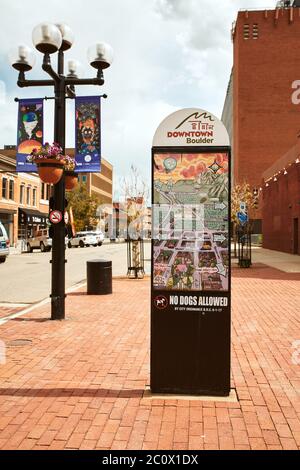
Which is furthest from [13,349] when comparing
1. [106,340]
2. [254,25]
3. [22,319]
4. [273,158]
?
[254,25]

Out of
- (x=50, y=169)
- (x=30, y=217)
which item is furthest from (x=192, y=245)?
(x=30, y=217)

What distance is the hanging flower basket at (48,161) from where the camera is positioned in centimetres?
816

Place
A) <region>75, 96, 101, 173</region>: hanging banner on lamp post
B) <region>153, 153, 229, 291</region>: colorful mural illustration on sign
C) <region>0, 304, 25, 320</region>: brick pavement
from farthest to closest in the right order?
<region>0, 304, 25, 320</region>: brick pavement
<region>75, 96, 101, 173</region>: hanging banner on lamp post
<region>153, 153, 229, 291</region>: colorful mural illustration on sign

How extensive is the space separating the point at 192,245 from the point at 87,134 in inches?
218

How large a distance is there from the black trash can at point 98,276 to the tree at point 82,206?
156 feet

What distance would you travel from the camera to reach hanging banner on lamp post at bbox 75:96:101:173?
30.6 feet

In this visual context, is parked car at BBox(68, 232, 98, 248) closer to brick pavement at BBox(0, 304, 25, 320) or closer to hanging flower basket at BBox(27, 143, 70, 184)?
brick pavement at BBox(0, 304, 25, 320)

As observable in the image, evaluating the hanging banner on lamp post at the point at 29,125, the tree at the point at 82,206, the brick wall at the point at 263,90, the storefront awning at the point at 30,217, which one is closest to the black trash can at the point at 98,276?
the hanging banner on lamp post at the point at 29,125

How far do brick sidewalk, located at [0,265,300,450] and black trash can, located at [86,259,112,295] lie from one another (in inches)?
120

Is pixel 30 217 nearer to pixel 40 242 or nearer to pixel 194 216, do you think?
pixel 40 242

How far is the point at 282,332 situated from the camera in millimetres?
7746

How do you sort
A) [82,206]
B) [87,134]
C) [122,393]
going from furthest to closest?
[82,206] → [87,134] → [122,393]

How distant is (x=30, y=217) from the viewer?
4853 cm

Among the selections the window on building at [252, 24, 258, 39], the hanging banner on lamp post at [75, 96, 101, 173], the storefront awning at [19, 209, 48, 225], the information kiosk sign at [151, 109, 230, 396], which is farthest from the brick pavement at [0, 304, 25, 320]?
the window on building at [252, 24, 258, 39]
